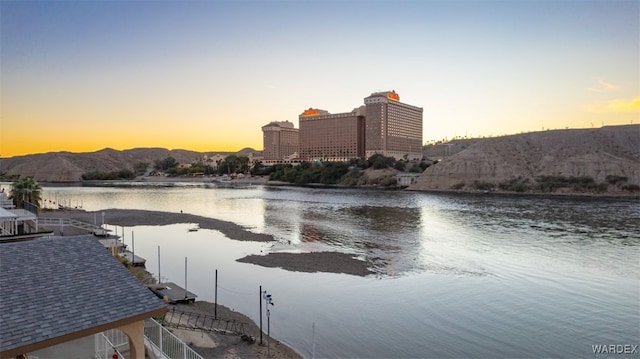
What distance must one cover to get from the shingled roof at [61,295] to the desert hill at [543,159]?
13748cm

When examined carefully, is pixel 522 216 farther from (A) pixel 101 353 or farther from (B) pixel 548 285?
(A) pixel 101 353

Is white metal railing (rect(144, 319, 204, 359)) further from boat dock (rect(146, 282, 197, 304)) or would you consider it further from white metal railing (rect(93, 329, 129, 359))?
boat dock (rect(146, 282, 197, 304))

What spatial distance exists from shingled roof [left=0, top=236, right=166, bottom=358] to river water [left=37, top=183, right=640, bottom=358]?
11050mm

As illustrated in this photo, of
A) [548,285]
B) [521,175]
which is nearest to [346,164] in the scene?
[521,175]

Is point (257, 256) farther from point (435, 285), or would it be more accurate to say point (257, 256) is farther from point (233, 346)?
point (233, 346)

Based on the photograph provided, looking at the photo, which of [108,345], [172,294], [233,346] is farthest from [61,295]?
[172,294]

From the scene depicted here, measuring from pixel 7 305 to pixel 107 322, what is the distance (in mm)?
2059

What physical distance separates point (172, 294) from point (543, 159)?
147m

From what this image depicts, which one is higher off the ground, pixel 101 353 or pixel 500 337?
pixel 101 353

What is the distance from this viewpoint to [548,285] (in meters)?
30.2

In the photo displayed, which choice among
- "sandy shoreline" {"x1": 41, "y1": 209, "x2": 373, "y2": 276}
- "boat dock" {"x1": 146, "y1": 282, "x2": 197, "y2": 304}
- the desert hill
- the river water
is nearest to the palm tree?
"sandy shoreline" {"x1": 41, "y1": 209, "x2": 373, "y2": 276}

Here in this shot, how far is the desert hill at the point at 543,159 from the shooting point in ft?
415

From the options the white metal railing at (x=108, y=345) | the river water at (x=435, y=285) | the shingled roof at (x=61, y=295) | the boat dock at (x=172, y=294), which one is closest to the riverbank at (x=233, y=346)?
the river water at (x=435, y=285)

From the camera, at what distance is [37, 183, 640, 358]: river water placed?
68.1 feet
